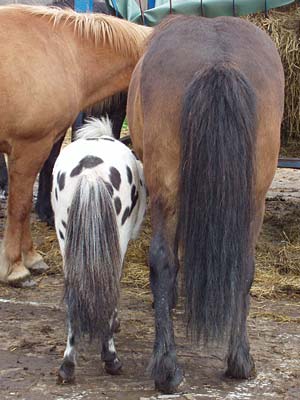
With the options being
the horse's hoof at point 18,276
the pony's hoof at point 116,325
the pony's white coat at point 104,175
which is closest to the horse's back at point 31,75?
the horse's hoof at point 18,276

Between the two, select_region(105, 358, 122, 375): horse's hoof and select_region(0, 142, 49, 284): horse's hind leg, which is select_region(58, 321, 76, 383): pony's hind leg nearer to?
select_region(105, 358, 122, 375): horse's hoof

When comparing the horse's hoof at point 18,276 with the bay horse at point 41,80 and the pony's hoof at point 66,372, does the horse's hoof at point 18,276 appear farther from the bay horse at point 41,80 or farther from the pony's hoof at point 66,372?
the pony's hoof at point 66,372

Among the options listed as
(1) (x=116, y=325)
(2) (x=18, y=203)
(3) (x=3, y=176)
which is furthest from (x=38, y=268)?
(3) (x=3, y=176)

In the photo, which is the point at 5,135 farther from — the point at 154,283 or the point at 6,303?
the point at 154,283

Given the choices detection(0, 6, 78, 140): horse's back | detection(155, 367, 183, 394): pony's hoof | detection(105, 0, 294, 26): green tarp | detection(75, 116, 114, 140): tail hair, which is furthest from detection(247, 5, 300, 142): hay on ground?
detection(155, 367, 183, 394): pony's hoof

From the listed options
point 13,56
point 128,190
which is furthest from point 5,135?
point 128,190

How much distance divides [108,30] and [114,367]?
2.76 m

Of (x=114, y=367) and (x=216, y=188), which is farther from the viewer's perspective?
(x=114, y=367)

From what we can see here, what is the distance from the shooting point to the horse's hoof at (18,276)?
5.28 meters

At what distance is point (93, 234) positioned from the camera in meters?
3.42

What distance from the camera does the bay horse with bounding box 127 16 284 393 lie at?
129 inches

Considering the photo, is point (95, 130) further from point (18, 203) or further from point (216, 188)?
point (18, 203)

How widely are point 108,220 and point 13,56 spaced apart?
203cm

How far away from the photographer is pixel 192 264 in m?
3.33
